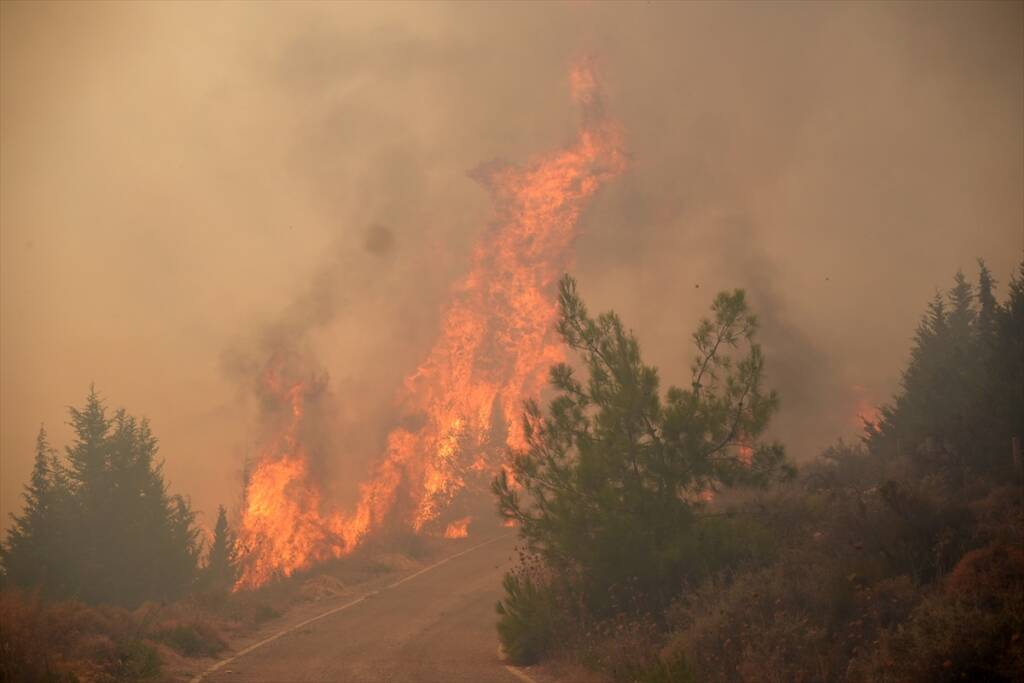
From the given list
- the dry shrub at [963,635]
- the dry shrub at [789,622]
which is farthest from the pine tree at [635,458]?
the dry shrub at [963,635]

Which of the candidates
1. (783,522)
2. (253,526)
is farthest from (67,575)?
(783,522)

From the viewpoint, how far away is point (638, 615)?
49.2ft

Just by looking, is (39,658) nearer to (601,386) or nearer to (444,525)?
(601,386)

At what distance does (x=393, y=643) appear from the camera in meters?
19.0

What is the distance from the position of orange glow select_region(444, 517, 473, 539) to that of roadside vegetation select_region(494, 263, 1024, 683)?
27.7 metres

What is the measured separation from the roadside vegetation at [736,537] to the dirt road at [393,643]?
1.95 m

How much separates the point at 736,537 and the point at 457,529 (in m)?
32.9

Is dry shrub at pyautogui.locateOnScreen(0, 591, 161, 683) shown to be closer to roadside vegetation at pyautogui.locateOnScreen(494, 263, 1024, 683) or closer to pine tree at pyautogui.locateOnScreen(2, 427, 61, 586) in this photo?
roadside vegetation at pyautogui.locateOnScreen(494, 263, 1024, 683)

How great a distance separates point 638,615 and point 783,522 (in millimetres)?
4870

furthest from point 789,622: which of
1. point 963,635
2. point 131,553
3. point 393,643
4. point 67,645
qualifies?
point 131,553

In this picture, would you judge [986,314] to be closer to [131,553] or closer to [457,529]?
[457,529]

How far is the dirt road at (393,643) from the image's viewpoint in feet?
49.8

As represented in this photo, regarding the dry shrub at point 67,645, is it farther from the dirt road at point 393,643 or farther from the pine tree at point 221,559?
the pine tree at point 221,559

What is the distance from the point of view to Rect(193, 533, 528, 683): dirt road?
49.8 ft
